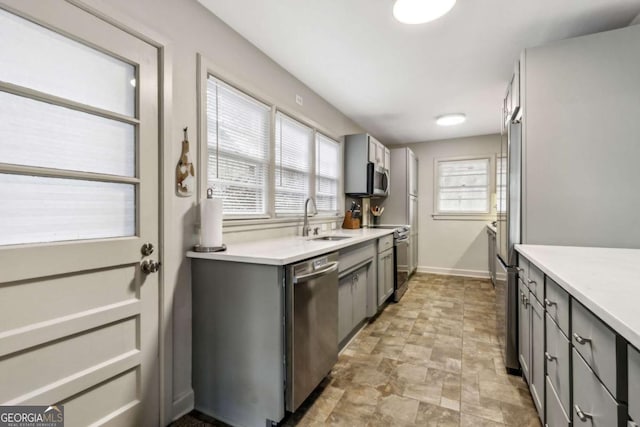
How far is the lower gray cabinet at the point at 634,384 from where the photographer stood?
0.70 m

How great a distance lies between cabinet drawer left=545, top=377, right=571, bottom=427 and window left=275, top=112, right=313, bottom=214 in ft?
7.10

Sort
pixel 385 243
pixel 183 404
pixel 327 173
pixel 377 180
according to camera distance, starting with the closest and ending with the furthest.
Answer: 1. pixel 183 404
2. pixel 385 243
3. pixel 327 173
4. pixel 377 180

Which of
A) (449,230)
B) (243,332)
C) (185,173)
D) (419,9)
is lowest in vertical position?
(243,332)

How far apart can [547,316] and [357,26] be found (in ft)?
6.94

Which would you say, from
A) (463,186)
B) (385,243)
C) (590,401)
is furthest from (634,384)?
(463,186)

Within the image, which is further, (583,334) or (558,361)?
(558,361)

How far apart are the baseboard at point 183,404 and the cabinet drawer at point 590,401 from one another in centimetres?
188


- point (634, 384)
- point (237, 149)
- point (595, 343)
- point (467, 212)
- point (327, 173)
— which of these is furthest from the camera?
point (467, 212)

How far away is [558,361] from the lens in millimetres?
1248

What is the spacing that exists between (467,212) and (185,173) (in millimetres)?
5002

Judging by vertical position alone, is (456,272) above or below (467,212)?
below

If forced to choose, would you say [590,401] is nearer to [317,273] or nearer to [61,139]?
[317,273]

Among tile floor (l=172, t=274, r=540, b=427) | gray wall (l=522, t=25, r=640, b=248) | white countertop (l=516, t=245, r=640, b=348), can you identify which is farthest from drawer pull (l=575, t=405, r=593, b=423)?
gray wall (l=522, t=25, r=640, b=248)

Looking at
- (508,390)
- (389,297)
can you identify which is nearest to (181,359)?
(508,390)
